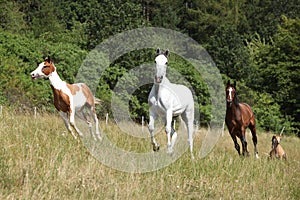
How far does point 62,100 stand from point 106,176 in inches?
147

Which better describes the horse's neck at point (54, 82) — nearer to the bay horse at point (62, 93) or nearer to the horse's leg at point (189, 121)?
the bay horse at point (62, 93)

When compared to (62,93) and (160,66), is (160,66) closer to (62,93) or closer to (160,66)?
(160,66)

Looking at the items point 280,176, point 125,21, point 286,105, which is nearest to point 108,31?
point 125,21

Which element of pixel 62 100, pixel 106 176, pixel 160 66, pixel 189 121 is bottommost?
pixel 106 176

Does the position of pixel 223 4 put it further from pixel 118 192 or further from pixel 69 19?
pixel 118 192

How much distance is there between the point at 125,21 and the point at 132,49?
A: 11.8 meters

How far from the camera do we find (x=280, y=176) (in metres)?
8.56

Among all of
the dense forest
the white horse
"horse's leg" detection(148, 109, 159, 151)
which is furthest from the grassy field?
the dense forest

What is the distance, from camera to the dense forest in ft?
94.4

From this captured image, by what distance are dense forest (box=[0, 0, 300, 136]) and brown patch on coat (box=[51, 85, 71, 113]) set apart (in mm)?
8480

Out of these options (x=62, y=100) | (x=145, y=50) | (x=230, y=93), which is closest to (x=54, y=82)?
(x=62, y=100)

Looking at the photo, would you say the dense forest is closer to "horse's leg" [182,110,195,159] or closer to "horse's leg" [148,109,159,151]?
"horse's leg" [182,110,195,159]

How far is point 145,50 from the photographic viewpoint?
28.7 metres

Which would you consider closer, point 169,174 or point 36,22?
point 169,174
